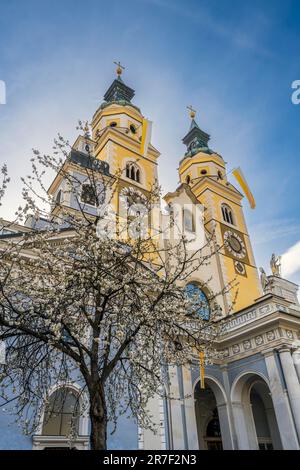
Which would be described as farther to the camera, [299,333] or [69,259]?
[299,333]

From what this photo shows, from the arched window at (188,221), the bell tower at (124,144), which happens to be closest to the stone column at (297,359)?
the arched window at (188,221)

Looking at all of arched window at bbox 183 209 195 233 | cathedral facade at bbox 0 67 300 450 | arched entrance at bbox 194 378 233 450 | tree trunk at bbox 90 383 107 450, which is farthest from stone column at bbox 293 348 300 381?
arched window at bbox 183 209 195 233

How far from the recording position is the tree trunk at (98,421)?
6242mm

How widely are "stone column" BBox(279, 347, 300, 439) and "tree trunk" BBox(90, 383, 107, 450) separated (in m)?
10.0

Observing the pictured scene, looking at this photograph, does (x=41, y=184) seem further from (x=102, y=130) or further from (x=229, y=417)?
(x=102, y=130)

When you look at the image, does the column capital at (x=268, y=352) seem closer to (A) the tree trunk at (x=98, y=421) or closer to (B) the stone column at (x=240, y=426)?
(B) the stone column at (x=240, y=426)

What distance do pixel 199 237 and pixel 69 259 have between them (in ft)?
63.1

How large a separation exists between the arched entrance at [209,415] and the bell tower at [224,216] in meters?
6.86

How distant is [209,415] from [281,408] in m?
6.52

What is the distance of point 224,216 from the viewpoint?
3095 cm

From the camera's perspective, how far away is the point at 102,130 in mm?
30453

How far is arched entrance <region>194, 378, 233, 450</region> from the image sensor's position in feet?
56.0

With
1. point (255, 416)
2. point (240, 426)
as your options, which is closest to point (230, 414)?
point (240, 426)
